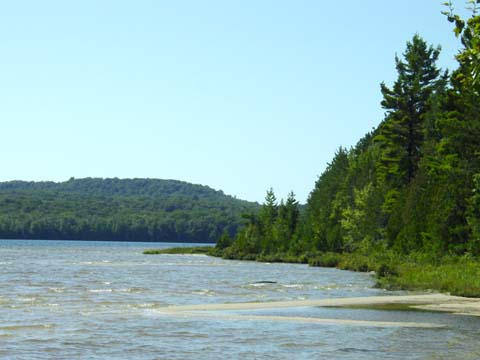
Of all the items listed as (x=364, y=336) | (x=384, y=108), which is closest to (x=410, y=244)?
(x=384, y=108)

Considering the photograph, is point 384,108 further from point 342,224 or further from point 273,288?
point 273,288

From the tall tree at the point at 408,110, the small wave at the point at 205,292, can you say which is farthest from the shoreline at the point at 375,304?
the tall tree at the point at 408,110

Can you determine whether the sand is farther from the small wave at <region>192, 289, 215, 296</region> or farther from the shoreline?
the small wave at <region>192, 289, 215, 296</region>

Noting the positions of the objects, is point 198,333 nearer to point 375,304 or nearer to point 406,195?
point 375,304

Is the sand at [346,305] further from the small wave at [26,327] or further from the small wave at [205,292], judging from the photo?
the small wave at [205,292]

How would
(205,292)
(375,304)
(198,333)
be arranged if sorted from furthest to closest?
(205,292), (375,304), (198,333)

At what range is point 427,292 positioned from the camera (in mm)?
45250

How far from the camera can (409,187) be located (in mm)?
78562

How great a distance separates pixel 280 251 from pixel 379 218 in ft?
105

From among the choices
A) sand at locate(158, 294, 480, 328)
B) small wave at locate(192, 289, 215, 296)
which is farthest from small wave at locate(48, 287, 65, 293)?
sand at locate(158, 294, 480, 328)

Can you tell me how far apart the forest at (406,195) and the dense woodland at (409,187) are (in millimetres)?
83

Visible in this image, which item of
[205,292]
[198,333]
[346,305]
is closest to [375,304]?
[346,305]

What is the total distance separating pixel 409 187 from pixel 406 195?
2.92ft

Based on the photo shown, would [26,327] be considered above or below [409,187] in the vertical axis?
below
